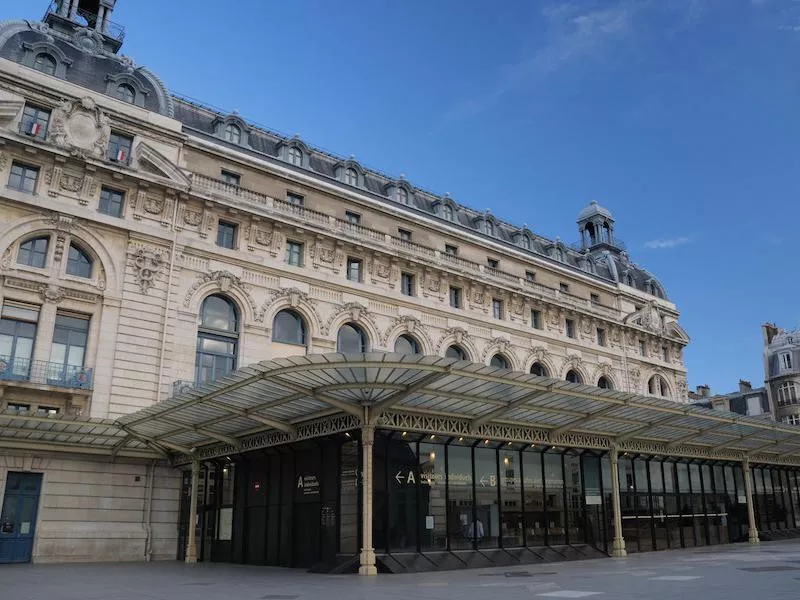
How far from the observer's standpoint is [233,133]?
1401 inches

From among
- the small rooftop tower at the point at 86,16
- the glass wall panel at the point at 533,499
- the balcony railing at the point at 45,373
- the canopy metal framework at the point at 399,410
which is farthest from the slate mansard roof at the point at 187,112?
the glass wall panel at the point at 533,499

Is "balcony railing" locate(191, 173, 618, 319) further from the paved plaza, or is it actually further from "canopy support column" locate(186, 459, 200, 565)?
the paved plaza

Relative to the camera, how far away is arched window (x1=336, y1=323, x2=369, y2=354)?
34.3 meters

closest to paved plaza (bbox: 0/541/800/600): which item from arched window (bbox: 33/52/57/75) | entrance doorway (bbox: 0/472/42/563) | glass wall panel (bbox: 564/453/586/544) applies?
entrance doorway (bbox: 0/472/42/563)

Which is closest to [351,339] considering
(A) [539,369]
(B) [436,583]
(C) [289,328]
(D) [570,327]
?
(C) [289,328]

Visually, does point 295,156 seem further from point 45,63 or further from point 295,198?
point 45,63

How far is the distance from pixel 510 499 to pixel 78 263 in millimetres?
19466

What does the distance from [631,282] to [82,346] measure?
43.4m

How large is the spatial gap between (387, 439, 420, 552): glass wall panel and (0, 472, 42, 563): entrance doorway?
13.7 metres

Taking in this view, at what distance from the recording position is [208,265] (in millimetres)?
30750

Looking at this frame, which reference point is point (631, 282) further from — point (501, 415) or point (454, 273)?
point (501, 415)

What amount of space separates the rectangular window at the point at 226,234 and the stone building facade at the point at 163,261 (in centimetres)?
7

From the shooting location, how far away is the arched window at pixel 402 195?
42.0m

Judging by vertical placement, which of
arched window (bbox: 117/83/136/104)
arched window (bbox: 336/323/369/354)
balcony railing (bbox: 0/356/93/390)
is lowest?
balcony railing (bbox: 0/356/93/390)
